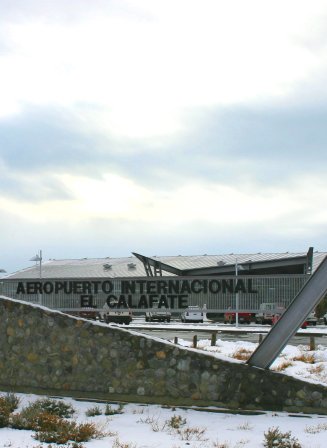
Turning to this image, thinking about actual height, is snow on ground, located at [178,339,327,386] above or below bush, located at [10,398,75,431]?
above

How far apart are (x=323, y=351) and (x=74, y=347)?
10348mm

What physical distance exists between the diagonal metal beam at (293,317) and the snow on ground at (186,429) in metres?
0.94

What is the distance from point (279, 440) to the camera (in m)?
8.14

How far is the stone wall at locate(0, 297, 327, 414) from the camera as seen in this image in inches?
407

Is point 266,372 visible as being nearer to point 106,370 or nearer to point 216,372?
point 216,372

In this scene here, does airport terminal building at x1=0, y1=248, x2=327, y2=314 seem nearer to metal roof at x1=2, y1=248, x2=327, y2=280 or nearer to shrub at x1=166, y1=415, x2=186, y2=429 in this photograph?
shrub at x1=166, y1=415, x2=186, y2=429

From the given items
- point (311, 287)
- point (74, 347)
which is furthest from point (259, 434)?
point (74, 347)

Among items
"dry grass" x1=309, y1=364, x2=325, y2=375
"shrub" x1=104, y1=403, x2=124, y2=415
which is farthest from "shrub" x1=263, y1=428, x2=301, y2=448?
"dry grass" x1=309, y1=364, x2=325, y2=375

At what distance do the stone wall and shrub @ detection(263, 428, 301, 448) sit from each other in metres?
1.83

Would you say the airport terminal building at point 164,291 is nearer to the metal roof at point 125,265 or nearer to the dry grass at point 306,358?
the dry grass at point 306,358

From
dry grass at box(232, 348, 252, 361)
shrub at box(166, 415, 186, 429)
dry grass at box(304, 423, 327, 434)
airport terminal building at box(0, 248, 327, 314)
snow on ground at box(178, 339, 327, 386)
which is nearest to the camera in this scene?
dry grass at box(304, 423, 327, 434)

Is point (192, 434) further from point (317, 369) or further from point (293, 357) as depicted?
point (293, 357)

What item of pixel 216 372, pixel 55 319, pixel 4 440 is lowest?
pixel 4 440

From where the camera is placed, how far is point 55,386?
11938 millimetres
